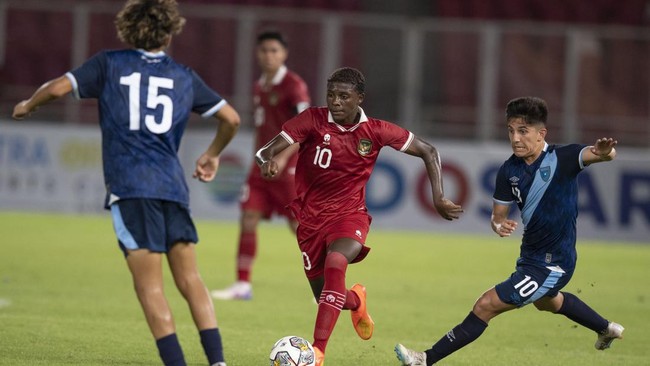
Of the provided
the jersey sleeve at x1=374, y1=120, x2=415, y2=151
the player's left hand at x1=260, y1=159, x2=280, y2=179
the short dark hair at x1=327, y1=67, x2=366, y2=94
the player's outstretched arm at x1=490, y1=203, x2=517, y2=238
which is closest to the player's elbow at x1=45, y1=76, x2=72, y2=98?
the player's left hand at x1=260, y1=159, x2=280, y2=179

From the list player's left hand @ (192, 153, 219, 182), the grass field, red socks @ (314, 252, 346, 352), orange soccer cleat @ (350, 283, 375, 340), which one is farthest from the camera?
the grass field

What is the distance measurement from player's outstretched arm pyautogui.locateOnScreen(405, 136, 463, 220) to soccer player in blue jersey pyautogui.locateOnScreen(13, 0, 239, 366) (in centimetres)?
164

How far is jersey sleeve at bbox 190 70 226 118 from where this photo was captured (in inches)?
253

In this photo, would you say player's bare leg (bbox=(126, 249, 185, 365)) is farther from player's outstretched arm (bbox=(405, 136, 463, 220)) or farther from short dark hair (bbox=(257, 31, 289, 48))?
short dark hair (bbox=(257, 31, 289, 48))

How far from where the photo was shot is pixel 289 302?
10.8 metres

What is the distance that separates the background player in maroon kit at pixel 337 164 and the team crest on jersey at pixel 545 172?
2.11 ft

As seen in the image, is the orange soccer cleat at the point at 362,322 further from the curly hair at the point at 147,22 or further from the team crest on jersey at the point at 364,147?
the curly hair at the point at 147,22

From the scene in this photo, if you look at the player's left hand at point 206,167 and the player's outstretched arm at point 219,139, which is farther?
the player's left hand at point 206,167

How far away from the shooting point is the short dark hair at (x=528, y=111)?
7.25 m

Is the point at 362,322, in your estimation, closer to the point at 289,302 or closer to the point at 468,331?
the point at 468,331

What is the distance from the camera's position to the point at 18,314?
9211 millimetres

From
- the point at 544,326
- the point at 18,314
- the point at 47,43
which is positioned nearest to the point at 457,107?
the point at 47,43

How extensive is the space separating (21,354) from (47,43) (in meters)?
14.3

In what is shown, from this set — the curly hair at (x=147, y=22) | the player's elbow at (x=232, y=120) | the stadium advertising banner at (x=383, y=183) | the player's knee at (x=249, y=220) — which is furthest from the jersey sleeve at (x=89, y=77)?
the stadium advertising banner at (x=383, y=183)
